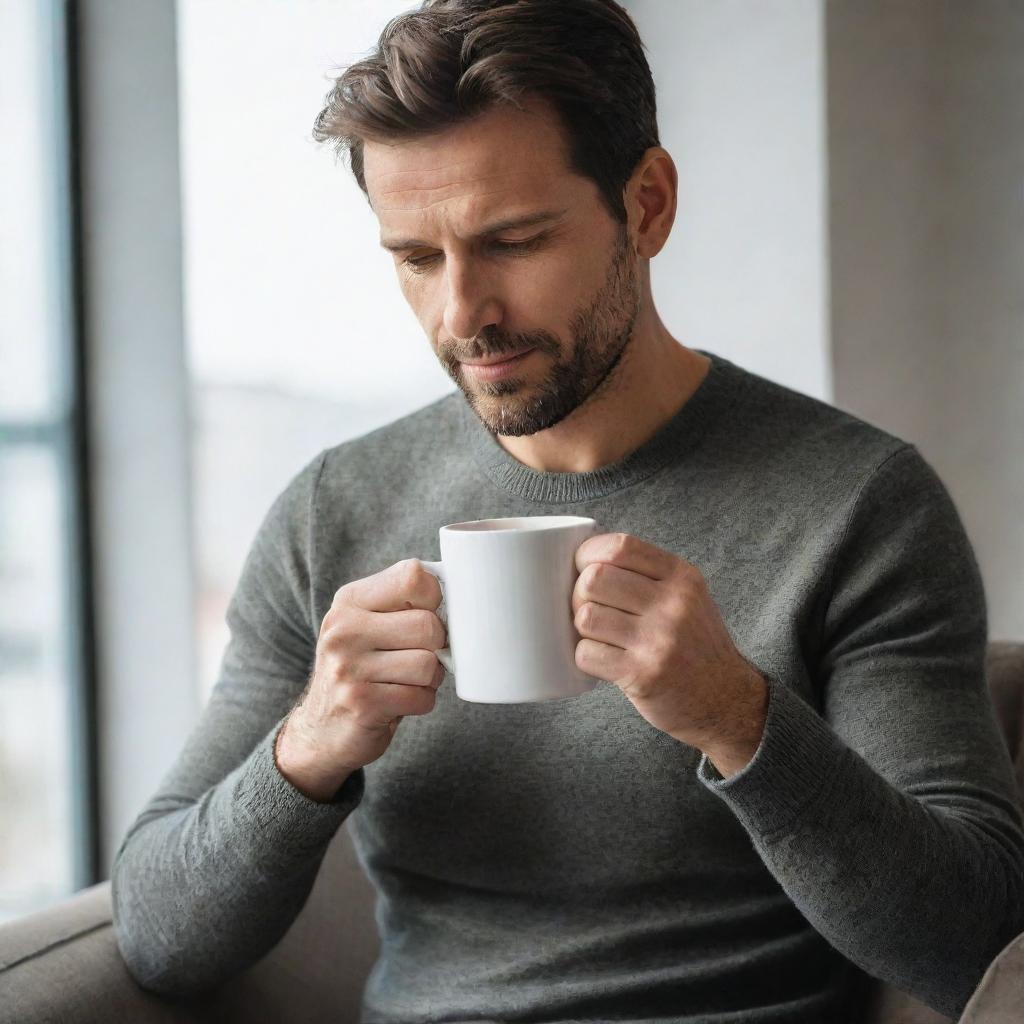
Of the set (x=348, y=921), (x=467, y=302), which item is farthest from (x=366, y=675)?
(x=348, y=921)

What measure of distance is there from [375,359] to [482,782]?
1.45m

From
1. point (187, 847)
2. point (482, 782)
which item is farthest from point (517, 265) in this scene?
point (187, 847)

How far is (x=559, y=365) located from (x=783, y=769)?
0.40 metres

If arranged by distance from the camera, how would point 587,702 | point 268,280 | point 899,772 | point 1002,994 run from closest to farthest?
point 1002,994, point 899,772, point 587,702, point 268,280

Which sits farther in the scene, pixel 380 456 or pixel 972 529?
pixel 972 529

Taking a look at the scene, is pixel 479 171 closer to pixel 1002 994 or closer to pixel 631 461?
pixel 631 461

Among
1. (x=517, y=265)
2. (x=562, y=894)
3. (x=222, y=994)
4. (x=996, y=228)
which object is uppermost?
(x=996, y=228)

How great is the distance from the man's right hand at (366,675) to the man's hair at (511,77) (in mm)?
397

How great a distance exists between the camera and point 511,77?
1055 millimetres

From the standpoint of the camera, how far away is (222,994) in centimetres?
120

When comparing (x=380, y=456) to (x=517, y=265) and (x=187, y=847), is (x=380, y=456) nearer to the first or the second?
(x=517, y=265)

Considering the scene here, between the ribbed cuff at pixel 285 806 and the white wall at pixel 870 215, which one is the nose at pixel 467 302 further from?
the white wall at pixel 870 215

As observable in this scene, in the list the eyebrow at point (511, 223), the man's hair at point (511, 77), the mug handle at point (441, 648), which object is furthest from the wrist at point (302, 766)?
the man's hair at point (511, 77)

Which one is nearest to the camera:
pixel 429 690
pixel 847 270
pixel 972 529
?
pixel 429 690
